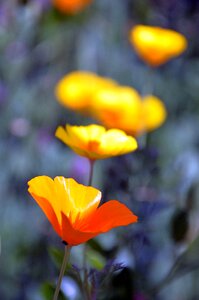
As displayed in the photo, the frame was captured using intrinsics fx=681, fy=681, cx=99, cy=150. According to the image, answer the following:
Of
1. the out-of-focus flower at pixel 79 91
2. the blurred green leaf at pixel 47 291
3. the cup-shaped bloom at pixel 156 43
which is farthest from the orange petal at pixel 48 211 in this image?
the out-of-focus flower at pixel 79 91

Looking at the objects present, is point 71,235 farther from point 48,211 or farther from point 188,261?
point 188,261

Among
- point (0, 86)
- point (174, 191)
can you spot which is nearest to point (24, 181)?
point (0, 86)

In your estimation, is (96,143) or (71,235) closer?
(71,235)

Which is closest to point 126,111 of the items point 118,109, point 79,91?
point 118,109

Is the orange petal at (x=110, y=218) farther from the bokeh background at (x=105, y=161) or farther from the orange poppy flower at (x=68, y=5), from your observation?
the orange poppy flower at (x=68, y=5)

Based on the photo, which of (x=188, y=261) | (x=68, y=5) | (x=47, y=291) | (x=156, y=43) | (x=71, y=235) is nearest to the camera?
(x=71, y=235)

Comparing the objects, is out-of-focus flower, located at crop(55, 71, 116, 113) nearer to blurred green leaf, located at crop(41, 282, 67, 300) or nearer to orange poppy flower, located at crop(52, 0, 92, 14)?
orange poppy flower, located at crop(52, 0, 92, 14)

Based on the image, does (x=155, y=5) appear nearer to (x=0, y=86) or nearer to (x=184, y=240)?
(x=0, y=86)
